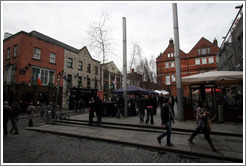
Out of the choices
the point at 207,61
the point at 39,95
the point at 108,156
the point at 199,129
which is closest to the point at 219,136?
the point at 199,129

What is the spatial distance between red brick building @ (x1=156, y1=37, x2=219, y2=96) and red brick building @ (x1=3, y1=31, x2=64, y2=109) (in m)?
26.4

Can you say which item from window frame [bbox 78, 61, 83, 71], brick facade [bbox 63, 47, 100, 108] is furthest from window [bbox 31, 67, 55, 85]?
window frame [bbox 78, 61, 83, 71]

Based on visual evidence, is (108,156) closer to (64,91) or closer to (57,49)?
(64,91)

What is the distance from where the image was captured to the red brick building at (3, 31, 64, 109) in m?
16.3

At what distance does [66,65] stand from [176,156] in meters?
21.7

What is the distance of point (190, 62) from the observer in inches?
1463

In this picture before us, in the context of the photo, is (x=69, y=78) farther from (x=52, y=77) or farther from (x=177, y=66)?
(x=177, y=66)

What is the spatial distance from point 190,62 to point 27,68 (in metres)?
37.0

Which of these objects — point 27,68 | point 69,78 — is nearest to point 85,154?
point 27,68

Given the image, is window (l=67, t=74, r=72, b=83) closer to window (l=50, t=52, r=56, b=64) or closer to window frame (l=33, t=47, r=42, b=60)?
window (l=50, t=52, r=56, b=64)

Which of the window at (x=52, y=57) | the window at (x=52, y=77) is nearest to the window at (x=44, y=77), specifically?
the window at (x=52, y=77)

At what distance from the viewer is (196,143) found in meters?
5.14

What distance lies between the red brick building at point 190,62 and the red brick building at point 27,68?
2645cm

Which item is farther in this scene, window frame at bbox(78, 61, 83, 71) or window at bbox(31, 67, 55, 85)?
window frame at bbox(78, 61, 83, 71)
